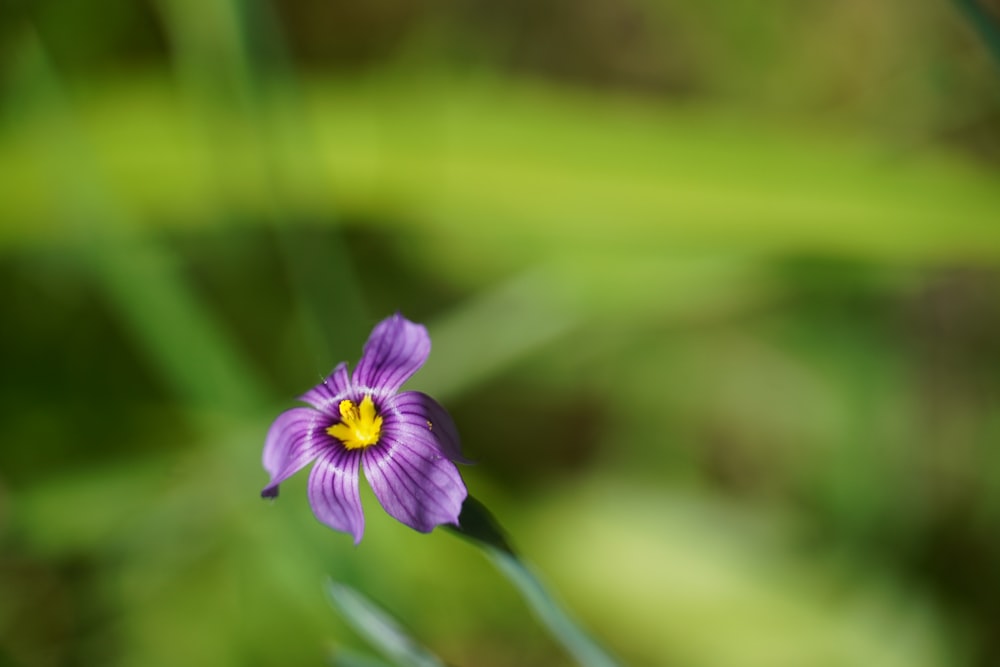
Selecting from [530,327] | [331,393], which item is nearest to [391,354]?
[331,393]

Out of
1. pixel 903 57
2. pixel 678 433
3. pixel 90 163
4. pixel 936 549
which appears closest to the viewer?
pixel 90 163

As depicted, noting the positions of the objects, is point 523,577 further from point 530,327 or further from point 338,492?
point 530,327

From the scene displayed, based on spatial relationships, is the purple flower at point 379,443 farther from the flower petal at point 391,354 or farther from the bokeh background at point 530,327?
the bokeh background at point 530,327

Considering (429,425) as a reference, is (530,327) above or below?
above

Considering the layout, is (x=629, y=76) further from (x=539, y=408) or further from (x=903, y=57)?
(x=539, y=408)

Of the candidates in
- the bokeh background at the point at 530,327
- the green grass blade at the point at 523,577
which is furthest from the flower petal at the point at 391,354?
the bokeh background at the point at 530,327

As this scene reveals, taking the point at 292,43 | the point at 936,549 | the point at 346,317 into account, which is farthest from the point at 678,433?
the point at 292,43
